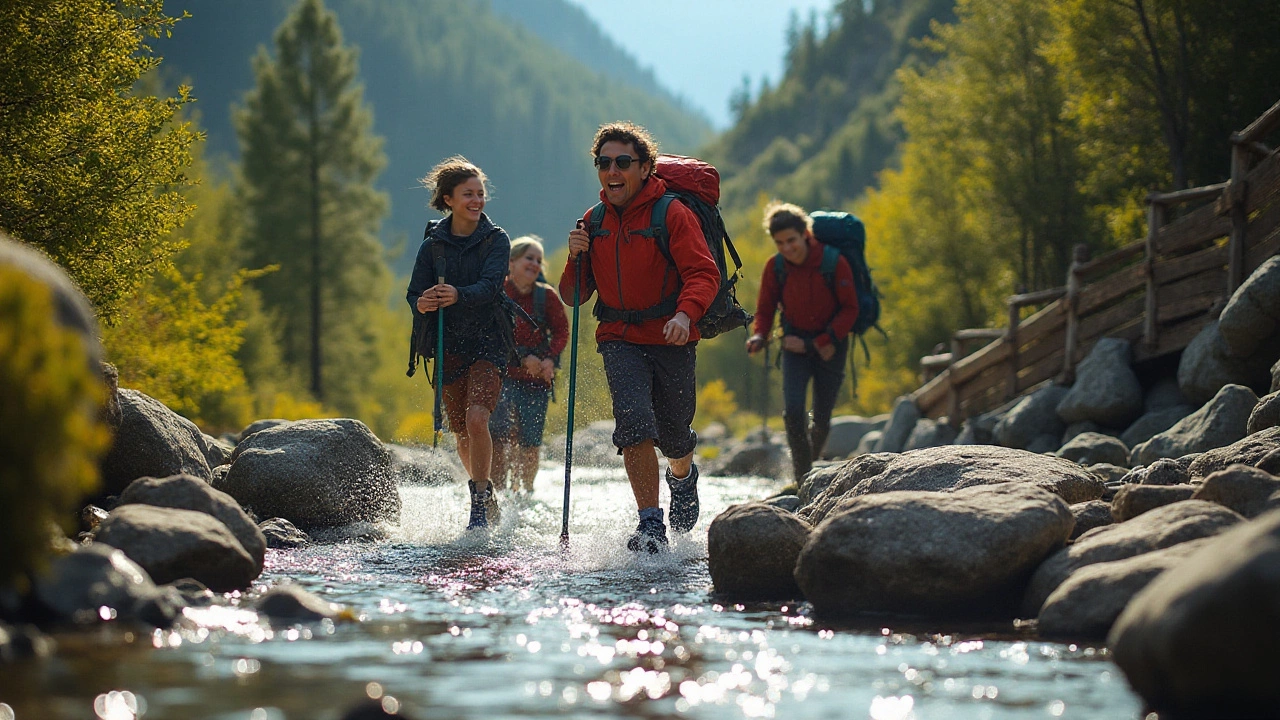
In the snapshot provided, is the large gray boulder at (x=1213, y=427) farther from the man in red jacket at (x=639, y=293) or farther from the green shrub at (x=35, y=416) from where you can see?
the green shrub at (x=35, y=416)

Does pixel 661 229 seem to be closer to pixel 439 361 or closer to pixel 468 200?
pixel 468 200

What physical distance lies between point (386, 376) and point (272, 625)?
1915 inches

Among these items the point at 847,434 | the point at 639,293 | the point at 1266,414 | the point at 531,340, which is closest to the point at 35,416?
the point at 639,293

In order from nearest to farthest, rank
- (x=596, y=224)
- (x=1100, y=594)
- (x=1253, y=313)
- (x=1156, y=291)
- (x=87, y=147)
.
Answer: (x=1100, y=594) < (x=596, y=224) < (x=87, y=147) < (x=1253, y=313) < (x=1156, y=291)

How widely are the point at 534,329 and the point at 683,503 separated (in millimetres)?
3800

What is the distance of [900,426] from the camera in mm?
21297

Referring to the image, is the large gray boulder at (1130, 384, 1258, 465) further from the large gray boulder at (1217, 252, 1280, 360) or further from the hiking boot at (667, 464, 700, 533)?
the hiking boot at (667, 464, 700, 533)

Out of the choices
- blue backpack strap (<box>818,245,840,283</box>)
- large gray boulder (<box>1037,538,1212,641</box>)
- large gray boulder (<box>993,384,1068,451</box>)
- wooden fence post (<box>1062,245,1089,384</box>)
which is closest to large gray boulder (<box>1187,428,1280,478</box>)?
large gray boulder (<box>1037,538,1212,641</box>)

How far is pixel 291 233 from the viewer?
1655 inches

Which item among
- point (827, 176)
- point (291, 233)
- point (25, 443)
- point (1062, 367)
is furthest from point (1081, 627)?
point (827, 176)

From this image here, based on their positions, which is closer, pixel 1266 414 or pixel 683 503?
pixel 683 503

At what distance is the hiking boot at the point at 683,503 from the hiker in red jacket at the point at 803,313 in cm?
352

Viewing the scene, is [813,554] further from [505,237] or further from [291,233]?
[291,233]

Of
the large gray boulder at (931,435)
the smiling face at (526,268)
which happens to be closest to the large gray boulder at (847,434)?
the large gray boulder at (931,435)
